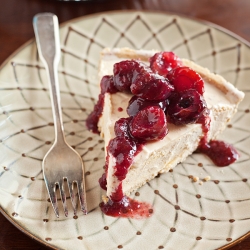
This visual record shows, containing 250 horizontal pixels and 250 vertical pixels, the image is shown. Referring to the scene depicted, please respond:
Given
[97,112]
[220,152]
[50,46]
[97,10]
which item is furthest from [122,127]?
[97,10]

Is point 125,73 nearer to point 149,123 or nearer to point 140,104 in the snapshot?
point 140,104

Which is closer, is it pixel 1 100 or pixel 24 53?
pixel 1 100

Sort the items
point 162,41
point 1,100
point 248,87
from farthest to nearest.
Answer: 1. point 162,41
2. point 248,87
3. point 1,100

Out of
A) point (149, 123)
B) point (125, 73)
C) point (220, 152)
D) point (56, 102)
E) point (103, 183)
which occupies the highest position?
point (125, 73)

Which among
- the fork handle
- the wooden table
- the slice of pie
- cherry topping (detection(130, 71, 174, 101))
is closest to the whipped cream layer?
the slice of pie

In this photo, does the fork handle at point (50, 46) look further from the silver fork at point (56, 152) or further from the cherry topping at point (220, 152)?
the cherry topping at point (220, 152)

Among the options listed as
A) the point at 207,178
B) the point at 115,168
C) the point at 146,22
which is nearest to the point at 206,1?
the point at 146,22

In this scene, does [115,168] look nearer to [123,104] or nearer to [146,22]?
[123,104]
